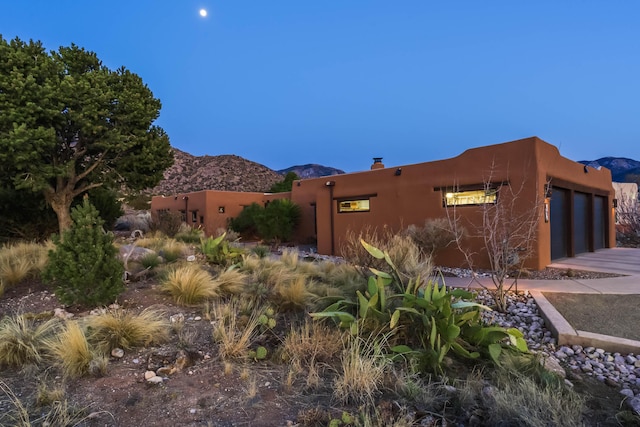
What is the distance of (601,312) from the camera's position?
19.1 feet

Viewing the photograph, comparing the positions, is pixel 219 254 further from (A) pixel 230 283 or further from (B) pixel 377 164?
(B) pixel 377 164

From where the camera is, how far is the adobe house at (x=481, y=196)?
379 inches

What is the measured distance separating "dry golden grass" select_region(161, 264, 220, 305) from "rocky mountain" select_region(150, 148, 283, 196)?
37.9m

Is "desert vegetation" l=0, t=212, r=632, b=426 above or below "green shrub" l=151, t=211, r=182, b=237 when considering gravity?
below

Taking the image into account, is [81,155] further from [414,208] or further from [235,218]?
[235,218]

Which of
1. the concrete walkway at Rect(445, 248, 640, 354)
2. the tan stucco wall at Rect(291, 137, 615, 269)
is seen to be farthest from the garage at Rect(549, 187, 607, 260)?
the concrete walkway at Rect(445, 248, 640, 354)

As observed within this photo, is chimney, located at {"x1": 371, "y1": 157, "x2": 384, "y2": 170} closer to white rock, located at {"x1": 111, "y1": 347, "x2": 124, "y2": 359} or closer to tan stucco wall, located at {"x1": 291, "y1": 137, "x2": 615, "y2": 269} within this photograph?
tan stucco wall, located at {"x1": 291, "y1": 137, "x2": 615, "y2": 269}

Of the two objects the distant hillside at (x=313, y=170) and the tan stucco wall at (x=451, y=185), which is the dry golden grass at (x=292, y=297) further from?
the distant hillside at (x=313, y=170)

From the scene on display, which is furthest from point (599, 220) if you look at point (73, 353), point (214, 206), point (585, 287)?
point (214, 206)

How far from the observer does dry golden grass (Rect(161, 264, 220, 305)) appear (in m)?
5.11

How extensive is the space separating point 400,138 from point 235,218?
7918 centimetres

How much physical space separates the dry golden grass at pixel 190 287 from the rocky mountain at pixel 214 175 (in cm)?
3787

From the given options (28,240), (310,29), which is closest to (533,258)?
(28,240)

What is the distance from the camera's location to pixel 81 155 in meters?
10.7
